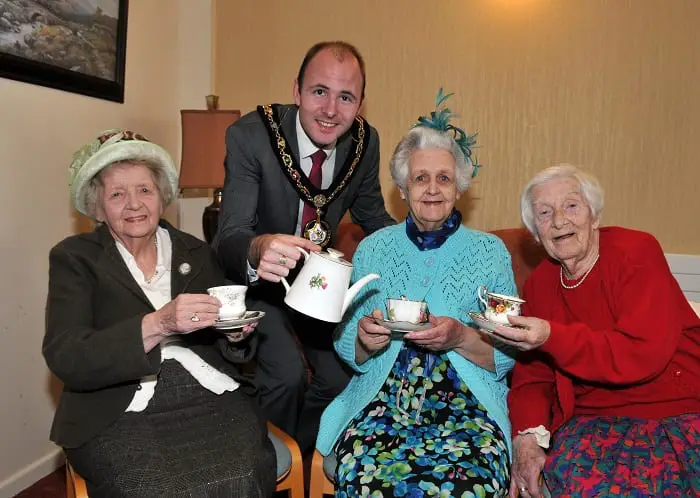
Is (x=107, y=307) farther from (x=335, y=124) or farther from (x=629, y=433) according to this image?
(x=629, y=433)

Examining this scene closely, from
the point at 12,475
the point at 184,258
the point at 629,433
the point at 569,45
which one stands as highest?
the point at 569,45

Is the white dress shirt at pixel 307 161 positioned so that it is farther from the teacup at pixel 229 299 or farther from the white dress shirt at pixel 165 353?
the teacup at pixel 229 299

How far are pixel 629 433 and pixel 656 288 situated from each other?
1.35ft

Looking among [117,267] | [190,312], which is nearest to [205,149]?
[117,267]

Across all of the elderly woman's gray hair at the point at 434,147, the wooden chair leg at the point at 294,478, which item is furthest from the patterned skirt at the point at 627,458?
the elderly woman's gray hair at the point at 434,147

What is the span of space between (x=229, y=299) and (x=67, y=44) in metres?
1.63

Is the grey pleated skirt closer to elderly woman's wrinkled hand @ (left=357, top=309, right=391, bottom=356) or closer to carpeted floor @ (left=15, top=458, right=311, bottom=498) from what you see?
elderly woman's wrinkled hand @ (left=357, top=309, right=391, bottom=356)

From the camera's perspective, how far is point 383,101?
3275 mm

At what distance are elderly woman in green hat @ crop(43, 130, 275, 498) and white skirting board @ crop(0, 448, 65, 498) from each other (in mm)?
994

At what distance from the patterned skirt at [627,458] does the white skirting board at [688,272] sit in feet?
4.35

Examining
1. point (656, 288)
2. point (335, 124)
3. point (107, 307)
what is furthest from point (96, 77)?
point (656, 288)

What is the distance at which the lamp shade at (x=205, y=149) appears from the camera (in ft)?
10.1

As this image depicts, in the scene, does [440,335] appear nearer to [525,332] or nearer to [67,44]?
[525,332]

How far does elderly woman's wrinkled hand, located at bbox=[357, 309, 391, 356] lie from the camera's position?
5.60ft
